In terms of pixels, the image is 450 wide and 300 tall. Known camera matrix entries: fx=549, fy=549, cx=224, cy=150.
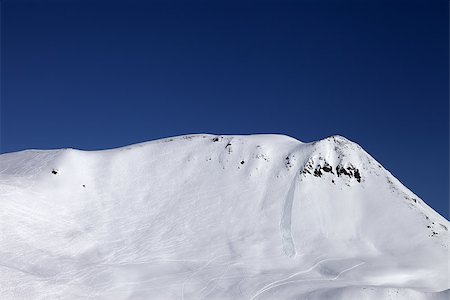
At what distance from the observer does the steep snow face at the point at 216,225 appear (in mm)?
46938

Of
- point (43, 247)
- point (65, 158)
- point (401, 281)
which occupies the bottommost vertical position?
point (401, 281)

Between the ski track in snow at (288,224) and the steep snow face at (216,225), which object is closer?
the steep snow face at (216,225)

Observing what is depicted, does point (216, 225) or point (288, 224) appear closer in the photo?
point (216, 225)

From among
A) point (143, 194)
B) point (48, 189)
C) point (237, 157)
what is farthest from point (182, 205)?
point (48, 189)

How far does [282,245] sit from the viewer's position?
2226 inches

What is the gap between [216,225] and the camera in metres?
59.7

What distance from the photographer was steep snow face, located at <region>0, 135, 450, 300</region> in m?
46.9

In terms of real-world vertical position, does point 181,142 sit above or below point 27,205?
above

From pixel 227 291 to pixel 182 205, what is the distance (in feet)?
61.2

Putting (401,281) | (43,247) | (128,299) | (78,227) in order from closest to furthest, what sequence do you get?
(128,299) → (401,281) → (43,247) → (78,227)

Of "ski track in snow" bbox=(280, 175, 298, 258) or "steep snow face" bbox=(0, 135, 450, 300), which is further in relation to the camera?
"ski track in snow" bbox=(280, 175, 298, 258)

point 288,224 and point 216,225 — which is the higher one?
point 288,224

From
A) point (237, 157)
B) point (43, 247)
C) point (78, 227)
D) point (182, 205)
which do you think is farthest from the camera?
point (237, 157)

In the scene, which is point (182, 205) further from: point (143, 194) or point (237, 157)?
point (237, 157)
